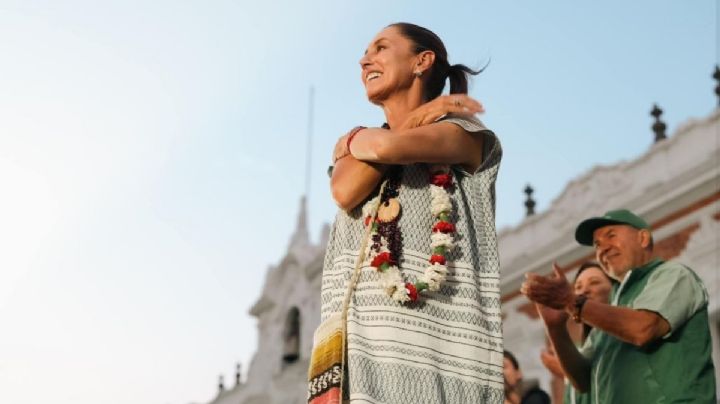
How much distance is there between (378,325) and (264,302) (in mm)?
18798

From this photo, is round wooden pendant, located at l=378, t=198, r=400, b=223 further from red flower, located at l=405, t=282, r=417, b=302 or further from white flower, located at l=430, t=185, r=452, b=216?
red flower, located at l=405, t=282, r=417, b=302

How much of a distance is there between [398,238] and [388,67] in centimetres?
55

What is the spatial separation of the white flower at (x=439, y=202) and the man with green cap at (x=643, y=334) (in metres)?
0.60

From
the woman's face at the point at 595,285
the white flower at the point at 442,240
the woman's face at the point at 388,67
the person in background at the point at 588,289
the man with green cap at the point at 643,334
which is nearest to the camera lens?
the white flower at the point at 442,240

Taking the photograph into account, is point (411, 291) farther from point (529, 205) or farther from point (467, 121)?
point (529, 205)

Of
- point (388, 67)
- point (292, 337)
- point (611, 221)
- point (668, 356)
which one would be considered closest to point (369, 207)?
point (388, 67)

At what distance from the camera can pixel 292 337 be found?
66.7ft

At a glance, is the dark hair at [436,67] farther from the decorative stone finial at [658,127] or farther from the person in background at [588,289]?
the decorative stone finial at [658,127]

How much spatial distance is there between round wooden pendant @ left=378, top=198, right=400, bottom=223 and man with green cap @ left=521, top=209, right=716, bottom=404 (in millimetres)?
666

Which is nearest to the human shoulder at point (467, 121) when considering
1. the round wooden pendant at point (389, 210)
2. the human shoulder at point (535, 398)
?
the round wooden pendant at point (389, 210)

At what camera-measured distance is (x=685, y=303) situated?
343 centimetres

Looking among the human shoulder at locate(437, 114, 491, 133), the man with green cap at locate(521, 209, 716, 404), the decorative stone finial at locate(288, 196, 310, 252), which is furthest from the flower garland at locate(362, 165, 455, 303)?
the decorative stone finial at locate(288, 196, 310, 252)

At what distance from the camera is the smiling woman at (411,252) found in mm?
2561

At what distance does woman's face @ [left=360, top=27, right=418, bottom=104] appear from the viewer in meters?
2.99
